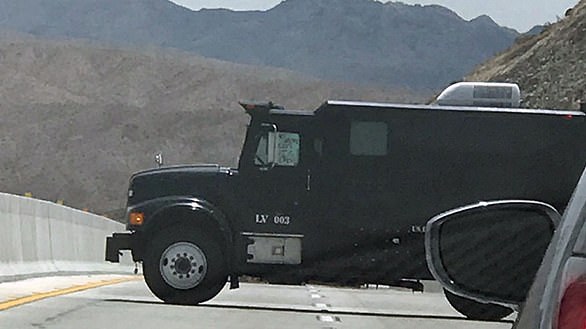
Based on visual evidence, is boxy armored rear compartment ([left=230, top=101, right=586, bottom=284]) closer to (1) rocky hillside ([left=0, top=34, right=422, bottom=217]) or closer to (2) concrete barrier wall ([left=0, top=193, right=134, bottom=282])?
(2) concrete barrier wall ([left=0, top=193, right=134, bottom=282])

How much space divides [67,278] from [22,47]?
109 metres

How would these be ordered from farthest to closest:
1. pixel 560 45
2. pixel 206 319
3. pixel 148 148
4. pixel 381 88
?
pixel 381 88 → pixel 148 148 → pixel 560 45 → pixel 206 319

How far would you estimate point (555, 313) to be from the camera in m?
2.64

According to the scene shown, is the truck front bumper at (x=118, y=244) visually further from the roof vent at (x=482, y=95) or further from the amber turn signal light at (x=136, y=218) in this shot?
the roof vent at (x=482, y=95)

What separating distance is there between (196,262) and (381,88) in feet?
373

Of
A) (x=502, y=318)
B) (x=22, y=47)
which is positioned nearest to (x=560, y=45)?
(x=502, y=318)

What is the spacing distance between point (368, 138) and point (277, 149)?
1129mm

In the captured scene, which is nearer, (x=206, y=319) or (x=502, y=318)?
(x=206, y=319)

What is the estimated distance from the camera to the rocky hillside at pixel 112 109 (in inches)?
3519

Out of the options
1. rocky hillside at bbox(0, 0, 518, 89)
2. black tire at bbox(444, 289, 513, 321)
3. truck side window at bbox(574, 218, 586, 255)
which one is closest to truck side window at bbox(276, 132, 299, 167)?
black tire at bbox(444, 289, 513, 321)

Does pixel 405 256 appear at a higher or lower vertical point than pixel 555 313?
lower

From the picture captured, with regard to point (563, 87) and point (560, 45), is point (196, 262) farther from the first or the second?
point (560, 45)

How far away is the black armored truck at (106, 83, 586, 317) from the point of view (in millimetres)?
16734

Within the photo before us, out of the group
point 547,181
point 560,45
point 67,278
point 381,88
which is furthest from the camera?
point 381,88
